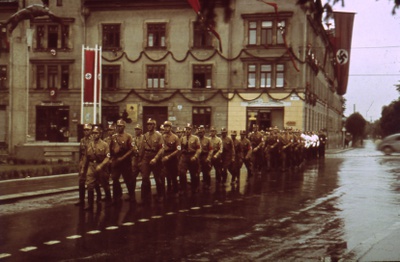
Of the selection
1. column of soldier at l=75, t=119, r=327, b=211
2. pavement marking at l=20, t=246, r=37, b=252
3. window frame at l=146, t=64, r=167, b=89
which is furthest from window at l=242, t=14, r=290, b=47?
pavement marking at l=20, t=246, r=37, b=252

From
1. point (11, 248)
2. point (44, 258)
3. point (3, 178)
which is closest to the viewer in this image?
point (44, 258)

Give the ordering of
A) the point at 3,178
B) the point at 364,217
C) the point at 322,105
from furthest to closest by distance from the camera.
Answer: the point at 322,105, the point at 3,178, the point at 364,217

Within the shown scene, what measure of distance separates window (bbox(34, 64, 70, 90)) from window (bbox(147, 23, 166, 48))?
6.95 m

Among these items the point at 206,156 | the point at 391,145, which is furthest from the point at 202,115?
the point at 206,156

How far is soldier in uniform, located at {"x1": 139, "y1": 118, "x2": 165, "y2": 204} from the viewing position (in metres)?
14.0

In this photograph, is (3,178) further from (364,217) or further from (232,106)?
(232,106)

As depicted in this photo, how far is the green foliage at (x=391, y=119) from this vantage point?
81125 millimetres

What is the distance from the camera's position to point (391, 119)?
90.6 meters

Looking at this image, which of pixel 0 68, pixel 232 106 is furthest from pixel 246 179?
pixel 0 68

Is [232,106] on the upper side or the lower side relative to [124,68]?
lower

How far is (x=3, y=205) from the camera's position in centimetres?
1334

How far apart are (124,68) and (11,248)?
37.6m

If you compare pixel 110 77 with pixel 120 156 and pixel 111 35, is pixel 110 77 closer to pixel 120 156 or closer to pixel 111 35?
pixel 111 35

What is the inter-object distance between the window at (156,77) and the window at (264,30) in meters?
7.14
